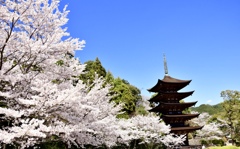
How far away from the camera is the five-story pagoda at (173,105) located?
22442 millimetres

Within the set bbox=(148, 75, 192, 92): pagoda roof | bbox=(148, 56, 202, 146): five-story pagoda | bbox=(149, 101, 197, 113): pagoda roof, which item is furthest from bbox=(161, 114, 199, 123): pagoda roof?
bbox=(148, 75, 192, 92): pagoda roof

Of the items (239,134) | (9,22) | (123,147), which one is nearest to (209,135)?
(239,134)

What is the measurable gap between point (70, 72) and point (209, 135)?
30988 mm

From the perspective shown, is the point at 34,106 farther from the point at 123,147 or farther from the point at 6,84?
the point at 123,147

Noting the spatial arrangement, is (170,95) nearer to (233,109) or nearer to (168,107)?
(168,107)

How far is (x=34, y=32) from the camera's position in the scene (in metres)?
5.87

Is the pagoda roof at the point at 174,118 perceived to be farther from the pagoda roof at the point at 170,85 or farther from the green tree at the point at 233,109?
the green tree at the point at 233,109

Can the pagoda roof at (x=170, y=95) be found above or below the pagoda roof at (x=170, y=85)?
below

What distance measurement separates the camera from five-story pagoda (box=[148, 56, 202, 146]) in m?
22.4

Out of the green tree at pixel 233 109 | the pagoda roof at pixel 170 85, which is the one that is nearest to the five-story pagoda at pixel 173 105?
the pagoda roof at pixel 170 85

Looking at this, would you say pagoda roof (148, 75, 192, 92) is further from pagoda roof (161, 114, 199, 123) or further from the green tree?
the green tree

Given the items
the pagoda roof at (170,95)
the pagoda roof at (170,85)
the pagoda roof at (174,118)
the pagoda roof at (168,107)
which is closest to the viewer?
the pagoda roof at (174,118)

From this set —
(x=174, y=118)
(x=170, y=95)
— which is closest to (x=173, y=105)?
(x=170, y=95)

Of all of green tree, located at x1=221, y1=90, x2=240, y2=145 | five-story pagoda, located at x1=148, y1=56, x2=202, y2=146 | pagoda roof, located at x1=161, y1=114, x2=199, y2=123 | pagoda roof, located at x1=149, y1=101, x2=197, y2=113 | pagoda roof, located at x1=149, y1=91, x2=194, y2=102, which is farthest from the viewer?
green tree, located at x1=221, y1=90, x2=240, y2=145
